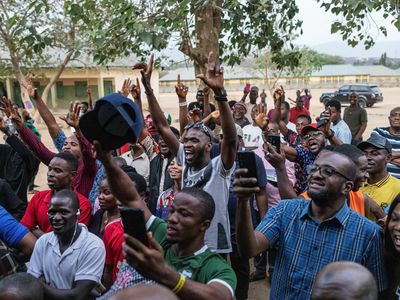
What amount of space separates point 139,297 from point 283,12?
654 cm

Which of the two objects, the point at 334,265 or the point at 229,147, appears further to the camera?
the point at 229,147

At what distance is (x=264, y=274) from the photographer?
5008mm

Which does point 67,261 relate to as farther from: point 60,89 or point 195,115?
point 60,89

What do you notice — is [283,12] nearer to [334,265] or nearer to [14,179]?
[14,179]

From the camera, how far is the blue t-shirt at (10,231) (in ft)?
9.11

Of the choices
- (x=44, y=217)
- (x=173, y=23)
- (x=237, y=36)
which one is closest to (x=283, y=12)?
(x=237, y=36)

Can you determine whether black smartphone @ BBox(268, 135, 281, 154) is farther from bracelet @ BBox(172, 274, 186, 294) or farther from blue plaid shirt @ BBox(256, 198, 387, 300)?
bracelet @ BBox(172, 274, 186, 294)

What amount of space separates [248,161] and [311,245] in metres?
0.67

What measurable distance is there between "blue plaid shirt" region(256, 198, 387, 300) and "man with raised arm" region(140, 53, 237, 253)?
756 millimetres

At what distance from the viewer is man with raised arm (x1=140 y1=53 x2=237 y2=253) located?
2.96m

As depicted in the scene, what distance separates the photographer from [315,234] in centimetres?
240

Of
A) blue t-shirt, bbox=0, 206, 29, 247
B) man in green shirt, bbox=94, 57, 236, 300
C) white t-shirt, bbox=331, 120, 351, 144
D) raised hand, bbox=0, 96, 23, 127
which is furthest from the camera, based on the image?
white t-shirt, bbox=331, 120, 351, 144

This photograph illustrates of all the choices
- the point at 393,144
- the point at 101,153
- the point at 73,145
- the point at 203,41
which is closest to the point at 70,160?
the point at 73,145

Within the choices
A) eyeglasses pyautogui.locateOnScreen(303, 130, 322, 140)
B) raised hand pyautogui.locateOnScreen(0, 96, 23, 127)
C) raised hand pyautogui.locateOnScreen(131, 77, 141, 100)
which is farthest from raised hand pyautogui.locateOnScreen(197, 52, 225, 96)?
raised hand pyautogui.locateOnScreen(0, 96, 23, 127)
